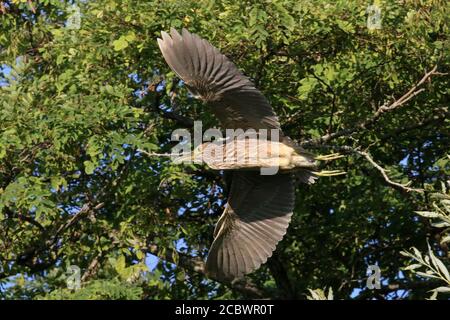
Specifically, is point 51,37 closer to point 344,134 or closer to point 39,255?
point 39,255

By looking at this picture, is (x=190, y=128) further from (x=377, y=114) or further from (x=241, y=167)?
(x=377, y=114)

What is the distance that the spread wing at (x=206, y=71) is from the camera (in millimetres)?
6402

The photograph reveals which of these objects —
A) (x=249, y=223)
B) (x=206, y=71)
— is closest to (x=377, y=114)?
(x=249, y=223)

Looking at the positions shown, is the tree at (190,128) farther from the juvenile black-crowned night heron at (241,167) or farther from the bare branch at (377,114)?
the juvenile black-crowned night heron at (241,167)

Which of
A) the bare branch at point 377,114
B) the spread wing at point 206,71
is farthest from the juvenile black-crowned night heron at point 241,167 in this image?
the bare branch at point 377,114

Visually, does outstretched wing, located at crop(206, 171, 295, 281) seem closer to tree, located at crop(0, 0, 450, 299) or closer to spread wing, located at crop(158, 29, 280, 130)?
tree, located at crop(0, 0, 450, 299)

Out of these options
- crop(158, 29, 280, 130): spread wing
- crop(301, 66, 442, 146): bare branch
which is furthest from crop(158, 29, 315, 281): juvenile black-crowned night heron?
crop(301, 66, 442, 146): bare branch

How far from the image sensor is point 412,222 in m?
8.28

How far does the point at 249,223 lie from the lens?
7465 millimetres

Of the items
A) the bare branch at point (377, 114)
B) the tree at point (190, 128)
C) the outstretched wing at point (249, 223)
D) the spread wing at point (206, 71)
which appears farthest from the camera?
the bare branch at point (377, 114)

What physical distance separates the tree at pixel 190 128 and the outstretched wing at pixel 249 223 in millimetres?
434

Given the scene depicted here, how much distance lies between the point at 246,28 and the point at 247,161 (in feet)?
3.37

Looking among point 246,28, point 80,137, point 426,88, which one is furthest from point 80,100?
point 426,88

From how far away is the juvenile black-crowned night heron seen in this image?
642cm
